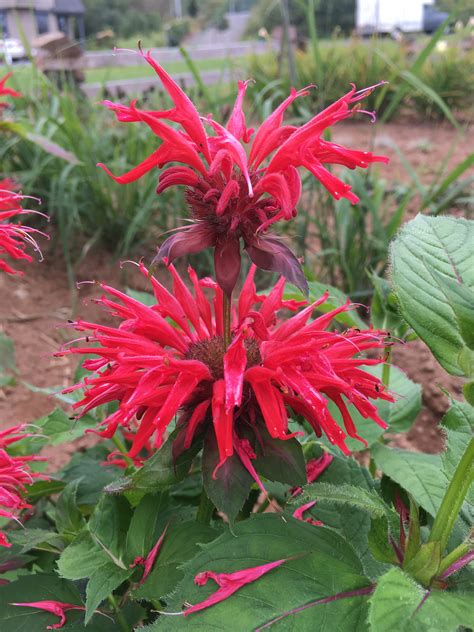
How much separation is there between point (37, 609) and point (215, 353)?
1.21 feet

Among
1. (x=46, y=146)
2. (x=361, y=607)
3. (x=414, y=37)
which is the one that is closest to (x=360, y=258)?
(x=46, y=146)

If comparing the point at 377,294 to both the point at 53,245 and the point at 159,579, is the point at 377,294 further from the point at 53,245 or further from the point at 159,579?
the point at 53,245

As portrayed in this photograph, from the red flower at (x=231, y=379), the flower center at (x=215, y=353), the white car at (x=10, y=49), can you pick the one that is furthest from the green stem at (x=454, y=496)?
the white car at (x=10, y=49)

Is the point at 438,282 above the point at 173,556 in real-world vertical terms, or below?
above

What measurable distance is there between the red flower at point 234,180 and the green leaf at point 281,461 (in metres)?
0.16

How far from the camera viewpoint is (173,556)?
0.69 metres

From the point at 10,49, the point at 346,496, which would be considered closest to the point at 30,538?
the point at 346,496

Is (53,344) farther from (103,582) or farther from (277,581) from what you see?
(277,581)

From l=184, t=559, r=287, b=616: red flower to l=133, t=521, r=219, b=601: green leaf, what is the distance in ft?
0.26

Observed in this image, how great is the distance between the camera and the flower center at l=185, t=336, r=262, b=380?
2.26 ft

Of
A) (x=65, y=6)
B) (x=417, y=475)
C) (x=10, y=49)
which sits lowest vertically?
(x=417, y=475)

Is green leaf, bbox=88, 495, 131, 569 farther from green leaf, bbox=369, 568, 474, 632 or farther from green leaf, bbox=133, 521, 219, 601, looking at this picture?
green leaf, bbox=369, 568, 474, 632

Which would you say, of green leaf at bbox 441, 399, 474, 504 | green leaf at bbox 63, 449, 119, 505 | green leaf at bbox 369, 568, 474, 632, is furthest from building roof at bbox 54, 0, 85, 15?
green leaf at bbox 369, 568, 474, 632

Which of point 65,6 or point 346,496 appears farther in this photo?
point 65,6
